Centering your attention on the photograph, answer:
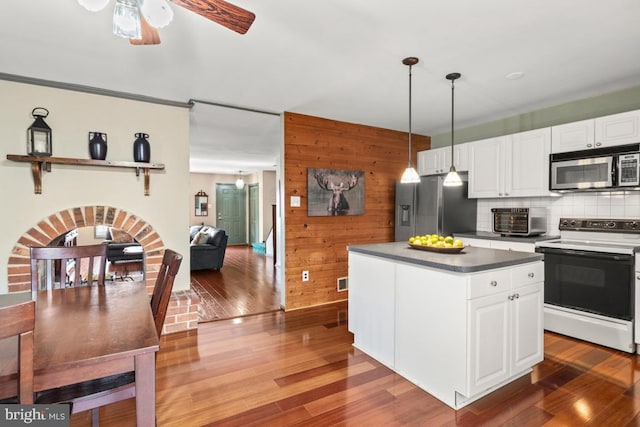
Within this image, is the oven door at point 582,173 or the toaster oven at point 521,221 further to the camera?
the toaster oven at point 521,221

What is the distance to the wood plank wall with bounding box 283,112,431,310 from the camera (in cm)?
396

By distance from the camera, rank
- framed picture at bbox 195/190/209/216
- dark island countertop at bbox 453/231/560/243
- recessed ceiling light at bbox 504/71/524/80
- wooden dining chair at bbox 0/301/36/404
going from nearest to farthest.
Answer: wooden dining chair at bbox 0/301/36/404, recessed ceiling light at bbox 504/71/524/80, dark island countertop at bbox 453/231/560/243, framed picture at bbox 195/190/209/216

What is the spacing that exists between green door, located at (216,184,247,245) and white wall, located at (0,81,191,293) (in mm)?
7011

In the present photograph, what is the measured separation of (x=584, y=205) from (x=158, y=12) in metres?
4.11

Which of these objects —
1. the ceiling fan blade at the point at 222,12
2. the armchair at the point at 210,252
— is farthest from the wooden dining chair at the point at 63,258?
the armchair at the point at 210,252

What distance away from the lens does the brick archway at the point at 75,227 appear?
2.85 metres

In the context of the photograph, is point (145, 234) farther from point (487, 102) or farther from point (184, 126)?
point (487, 102)

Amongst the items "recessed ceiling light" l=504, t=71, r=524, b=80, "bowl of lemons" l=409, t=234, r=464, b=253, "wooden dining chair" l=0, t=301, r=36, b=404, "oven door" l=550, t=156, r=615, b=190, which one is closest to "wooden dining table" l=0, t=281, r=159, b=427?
"wooden dining chair" l=0, t=301, r=36, b=404

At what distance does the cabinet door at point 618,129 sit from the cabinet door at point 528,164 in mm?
433

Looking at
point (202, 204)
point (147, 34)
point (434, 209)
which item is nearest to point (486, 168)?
point (434, 209)

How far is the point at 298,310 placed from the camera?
394 cm

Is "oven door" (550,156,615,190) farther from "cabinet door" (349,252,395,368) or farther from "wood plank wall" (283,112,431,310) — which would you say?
"cabinet door" (349,252,395,368)

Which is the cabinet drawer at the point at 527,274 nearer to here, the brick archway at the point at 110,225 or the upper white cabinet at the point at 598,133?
the upper white cabinet at the point at 598,133

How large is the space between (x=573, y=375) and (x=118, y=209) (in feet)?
13.6
